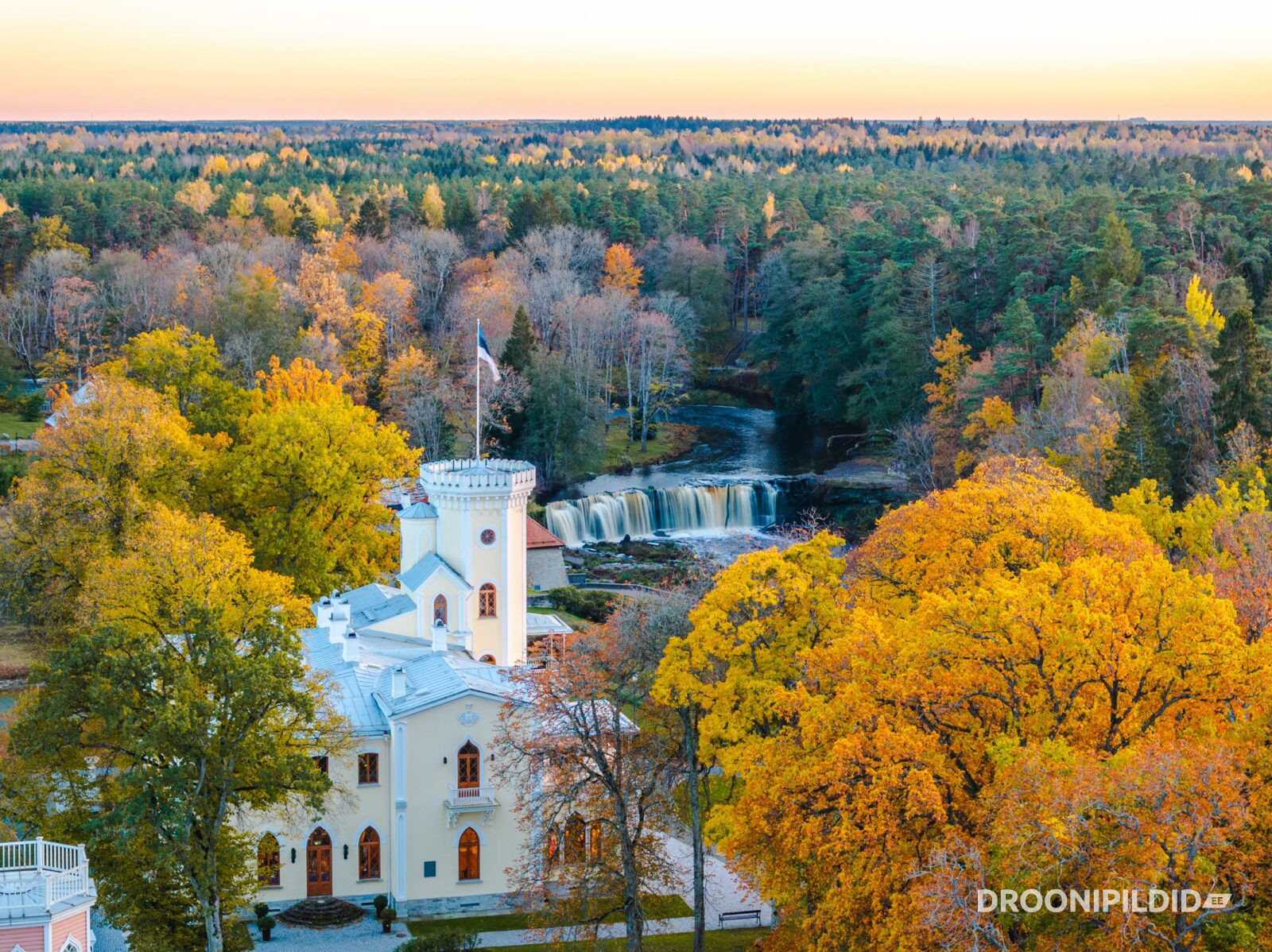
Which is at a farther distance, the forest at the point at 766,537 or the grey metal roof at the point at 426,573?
the grey metal roof at the point at 426,573

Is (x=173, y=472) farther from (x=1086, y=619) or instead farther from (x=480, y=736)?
(x=1086, y=619)

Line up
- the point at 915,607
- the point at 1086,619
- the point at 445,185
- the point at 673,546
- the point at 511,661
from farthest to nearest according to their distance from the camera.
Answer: the point at 445,185 < the point at 673,546 < the point at 511,661 < the point at 915,607 < the point at 1086,619

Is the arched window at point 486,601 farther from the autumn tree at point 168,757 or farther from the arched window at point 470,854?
the autumn tree at point 168,757

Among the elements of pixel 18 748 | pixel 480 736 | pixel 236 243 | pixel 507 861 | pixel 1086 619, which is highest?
pixel 236 243

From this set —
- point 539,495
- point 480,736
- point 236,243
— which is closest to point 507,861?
point 480,736

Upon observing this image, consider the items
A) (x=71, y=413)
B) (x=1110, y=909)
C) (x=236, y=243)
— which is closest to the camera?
(x=1110, y=909)

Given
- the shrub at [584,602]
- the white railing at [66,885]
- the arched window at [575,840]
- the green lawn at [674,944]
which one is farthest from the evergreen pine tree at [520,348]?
the white railing at [66,885]

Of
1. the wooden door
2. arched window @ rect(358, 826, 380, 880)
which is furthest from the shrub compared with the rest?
the wooden door

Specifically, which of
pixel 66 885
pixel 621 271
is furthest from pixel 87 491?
pixel 621 271
